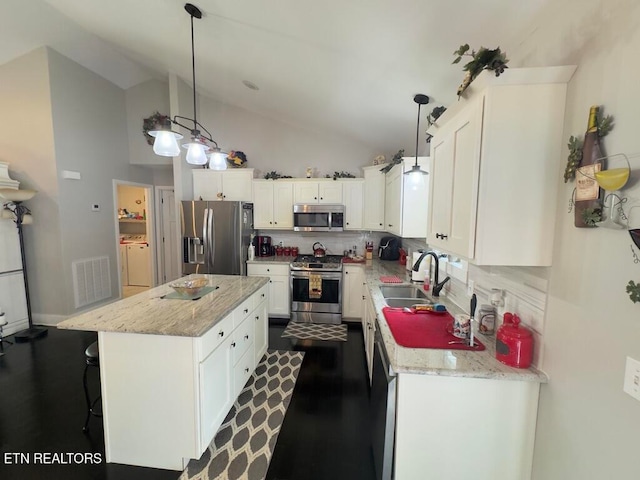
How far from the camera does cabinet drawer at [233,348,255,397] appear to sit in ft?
6.89

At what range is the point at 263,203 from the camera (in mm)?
4125

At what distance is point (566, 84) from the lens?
1.08 meters

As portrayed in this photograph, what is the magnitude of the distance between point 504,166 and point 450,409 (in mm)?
1141

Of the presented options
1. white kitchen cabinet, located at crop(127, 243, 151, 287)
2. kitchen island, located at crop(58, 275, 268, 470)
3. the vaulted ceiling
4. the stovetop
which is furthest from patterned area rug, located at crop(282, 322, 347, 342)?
white kitchen cabinet, located at crop(127, 243, 151, 287)

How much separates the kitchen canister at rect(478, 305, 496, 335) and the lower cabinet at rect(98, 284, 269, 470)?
5.58 ft

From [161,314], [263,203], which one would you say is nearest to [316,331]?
[263,203]

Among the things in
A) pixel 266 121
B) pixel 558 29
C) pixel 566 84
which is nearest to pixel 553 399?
pixel 566 84

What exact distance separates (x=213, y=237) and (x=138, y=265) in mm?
3111

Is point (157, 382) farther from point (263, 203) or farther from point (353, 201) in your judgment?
point (353, 201)

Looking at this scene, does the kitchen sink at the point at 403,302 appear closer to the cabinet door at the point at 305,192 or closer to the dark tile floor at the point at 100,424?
the dark tile floor at the point at 100,424

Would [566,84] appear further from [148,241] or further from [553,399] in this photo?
[148,241]

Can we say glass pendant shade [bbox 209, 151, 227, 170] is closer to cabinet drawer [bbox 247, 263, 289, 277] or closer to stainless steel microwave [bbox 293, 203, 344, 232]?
stainless steel microwave [bbox 293, 203, 344, 232]

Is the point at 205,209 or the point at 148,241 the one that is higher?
the point at 205,209

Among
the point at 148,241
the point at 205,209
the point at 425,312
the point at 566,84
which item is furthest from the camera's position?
the point at 148,241
